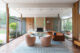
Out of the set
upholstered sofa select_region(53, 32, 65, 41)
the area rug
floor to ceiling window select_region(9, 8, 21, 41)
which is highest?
floor to ceiling window select_region(9, 8, 21, 41)

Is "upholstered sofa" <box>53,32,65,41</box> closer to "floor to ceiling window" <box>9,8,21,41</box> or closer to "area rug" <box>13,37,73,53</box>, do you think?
"area rug" <box>13,37,73,53</box>

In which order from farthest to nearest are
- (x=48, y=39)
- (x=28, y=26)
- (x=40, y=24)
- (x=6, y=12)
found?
A: 1. (x=28, y=26)
2. (x=40, y=24)
3. (x=6, y=12)
4. (x=48, y=39)

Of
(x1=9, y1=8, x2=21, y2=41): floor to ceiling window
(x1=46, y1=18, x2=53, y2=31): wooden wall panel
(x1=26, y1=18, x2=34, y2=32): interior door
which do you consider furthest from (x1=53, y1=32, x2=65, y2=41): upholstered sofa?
(x1=26, y1=18, x2=34, y2=32): interior door

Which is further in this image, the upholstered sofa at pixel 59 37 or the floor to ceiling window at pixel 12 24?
the floor to ceiling window at pixel 12 24

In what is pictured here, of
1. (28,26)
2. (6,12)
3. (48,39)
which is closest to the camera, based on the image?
(48,39)

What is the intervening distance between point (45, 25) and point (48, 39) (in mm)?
8386

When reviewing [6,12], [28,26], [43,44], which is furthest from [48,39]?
[28,26]

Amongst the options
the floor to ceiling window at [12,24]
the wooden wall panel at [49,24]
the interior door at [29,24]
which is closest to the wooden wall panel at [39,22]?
the interior door at [29,24]

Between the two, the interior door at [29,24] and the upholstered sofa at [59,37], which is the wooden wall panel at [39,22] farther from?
the upholstered sofa at [59,37]

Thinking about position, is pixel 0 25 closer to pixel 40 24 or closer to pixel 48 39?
pixel 48 39

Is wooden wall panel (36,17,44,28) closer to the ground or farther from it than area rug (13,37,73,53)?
farther from it

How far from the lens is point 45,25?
13.2 metres

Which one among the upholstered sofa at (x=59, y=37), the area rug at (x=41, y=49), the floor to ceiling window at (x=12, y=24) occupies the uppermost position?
the floor to ceiling window at (x=12, y=24)

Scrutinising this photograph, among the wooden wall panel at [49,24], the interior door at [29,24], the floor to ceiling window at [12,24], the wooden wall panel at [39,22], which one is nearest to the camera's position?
the floor to ceiling window at [12,24]
